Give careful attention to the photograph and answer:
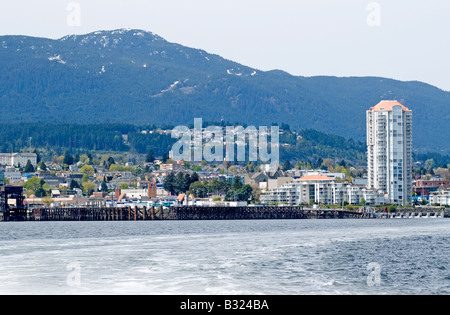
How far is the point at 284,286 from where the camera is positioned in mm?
47719

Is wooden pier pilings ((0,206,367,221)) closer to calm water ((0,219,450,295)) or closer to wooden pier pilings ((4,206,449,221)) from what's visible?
wooden pier pilings ((4,206,449,221))

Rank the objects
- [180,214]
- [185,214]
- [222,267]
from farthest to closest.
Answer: [185,214] < [180,214] < [222,267]

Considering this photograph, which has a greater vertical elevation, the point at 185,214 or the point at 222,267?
the point at 185,214

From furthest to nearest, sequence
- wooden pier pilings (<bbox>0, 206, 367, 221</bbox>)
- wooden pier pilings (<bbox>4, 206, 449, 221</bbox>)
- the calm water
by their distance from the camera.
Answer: wooden pier pilings (<bbox>0, 206, 367, 221</bbox>) < wooden pier pilings (<bbox>4, 206, 449, 221</bbox>) < the calm water

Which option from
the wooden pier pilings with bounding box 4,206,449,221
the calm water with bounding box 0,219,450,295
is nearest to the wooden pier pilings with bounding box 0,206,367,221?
the wooden pier pilings with bounding box 4,206,449,221

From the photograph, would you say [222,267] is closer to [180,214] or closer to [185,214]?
→ [180,214]

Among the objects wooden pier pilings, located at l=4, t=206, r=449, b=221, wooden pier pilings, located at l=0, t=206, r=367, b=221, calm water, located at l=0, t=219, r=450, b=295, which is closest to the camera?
calm water, located at l=0, t=219, r=450, b=295

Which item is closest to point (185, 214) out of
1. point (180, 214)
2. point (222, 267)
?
point (180, 214)
